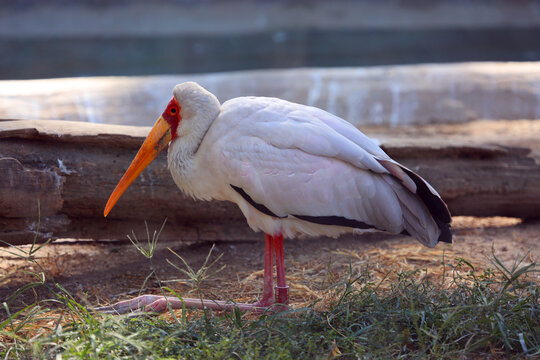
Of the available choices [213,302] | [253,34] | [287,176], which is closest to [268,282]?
[213,302]

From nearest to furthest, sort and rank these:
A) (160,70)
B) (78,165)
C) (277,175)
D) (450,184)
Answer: (277,175) < (78,165) < (450,184) < (160,70)

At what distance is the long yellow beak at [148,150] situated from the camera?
3035 mm

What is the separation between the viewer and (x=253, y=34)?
1294 centimetres

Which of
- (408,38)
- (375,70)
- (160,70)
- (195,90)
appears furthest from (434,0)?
(195,90)

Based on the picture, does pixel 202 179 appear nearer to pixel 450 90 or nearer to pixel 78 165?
pixel 78 165

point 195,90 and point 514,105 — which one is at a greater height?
point 195,90

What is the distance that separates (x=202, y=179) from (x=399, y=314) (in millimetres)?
1089

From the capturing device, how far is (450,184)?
389cm

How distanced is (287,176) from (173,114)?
2.35 ft

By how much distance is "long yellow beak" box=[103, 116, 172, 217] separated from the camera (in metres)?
3.04

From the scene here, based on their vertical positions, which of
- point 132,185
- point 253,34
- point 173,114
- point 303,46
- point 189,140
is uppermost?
point 253,34

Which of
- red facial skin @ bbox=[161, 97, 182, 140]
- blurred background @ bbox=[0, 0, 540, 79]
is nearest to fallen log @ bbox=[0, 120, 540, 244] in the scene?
red facial skin @ bbox=[161, 97, 182, 140]

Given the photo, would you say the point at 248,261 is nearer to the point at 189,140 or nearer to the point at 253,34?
the point at 189,140

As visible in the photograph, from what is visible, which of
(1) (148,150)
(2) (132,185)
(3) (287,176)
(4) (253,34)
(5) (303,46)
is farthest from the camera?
(4) (253,34)
